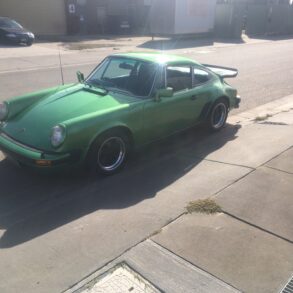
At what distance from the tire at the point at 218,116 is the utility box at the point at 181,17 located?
23.9 meters

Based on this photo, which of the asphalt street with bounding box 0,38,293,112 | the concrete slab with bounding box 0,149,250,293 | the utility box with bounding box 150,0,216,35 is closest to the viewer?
the concrete slab with bounding box 0,149,250,293

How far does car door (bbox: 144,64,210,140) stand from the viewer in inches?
213

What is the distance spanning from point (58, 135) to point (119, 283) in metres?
2.00

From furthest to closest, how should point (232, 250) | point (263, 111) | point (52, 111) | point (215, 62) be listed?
point (215, 62) < point (263, 111) < point (52, 111) < point (232, 250)

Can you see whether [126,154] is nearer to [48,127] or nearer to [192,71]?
[48,127]

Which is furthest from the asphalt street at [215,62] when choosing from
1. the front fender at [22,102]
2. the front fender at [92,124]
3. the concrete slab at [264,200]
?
the front fender at [92,124]

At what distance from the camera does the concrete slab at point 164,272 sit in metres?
3.03

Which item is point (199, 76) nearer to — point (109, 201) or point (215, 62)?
point (109, 201)

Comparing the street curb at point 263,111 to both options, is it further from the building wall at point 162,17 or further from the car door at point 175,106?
the building wall at point 162,17

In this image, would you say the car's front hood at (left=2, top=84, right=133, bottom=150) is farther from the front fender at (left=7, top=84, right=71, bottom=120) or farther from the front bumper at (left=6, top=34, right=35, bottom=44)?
the front bumper at (left=6, top=34, right=35, bottom=44)

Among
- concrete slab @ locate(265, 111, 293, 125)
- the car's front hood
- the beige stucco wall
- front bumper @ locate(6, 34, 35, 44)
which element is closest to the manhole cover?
the car's front hood

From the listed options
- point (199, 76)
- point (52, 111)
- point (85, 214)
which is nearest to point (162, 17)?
point (199, 76)

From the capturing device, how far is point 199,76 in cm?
638

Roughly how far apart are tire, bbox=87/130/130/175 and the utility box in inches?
1024
